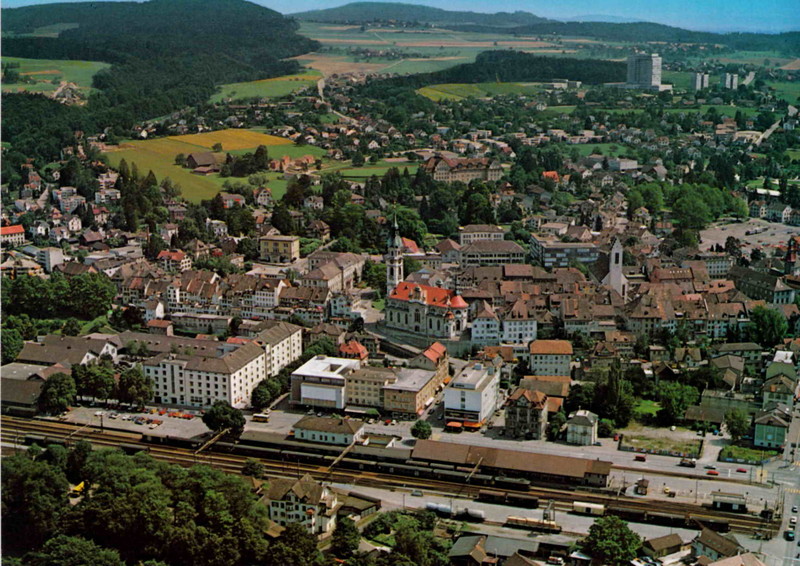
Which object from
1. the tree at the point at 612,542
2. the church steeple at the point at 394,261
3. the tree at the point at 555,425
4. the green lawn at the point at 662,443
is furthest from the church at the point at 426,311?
the tree at the point at 612,542

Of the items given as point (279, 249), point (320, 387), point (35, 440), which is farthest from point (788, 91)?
point (35, 440)

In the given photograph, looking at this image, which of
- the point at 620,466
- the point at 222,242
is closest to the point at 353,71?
the point at 222,242

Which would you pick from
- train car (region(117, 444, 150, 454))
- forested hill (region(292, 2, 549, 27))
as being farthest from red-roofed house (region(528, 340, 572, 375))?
forested hill (region(292, 2, 549, 27))

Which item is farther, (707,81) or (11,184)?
(707,81)

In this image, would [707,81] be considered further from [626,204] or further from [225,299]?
[225,299]

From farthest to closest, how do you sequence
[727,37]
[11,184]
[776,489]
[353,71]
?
[353,71], [727,37], [11,184], [776,489]

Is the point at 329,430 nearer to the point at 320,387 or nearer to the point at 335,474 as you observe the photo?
the point at 335,474
